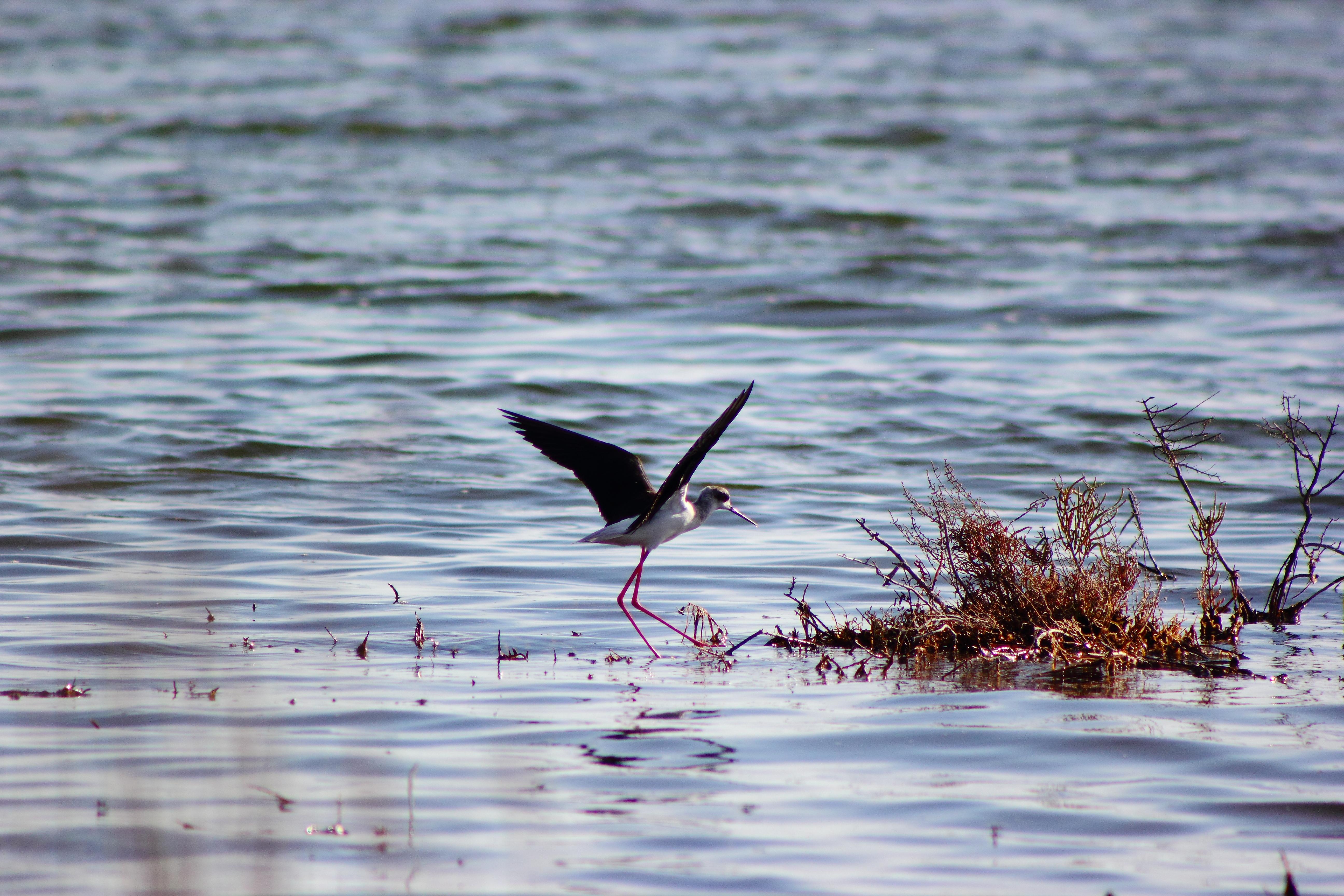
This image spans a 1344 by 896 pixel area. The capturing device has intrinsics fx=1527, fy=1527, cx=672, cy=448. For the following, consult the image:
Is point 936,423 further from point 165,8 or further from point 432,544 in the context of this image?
point 165,8

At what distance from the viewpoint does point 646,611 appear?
276 inches

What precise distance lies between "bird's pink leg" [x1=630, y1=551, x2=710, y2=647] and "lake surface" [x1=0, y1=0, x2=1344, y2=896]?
0.39 ft

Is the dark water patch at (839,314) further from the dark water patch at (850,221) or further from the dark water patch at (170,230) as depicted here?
the dark water patch at (170,230)

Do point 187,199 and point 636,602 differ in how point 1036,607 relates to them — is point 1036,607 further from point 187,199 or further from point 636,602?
point 187,199

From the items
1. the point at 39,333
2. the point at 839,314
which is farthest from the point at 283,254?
the point at 839,314

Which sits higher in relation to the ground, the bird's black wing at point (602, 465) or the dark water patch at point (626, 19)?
the dark water patch at point (626, 19)

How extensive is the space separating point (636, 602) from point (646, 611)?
500 mm

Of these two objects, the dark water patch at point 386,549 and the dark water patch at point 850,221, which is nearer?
the dark water patch at point 386,549

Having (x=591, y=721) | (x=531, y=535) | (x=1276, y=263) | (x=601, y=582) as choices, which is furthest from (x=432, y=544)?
(x=1276, y=263)

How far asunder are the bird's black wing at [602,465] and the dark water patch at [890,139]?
2223cm

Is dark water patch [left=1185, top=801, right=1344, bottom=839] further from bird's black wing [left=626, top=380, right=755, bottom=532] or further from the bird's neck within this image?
the bird's neck

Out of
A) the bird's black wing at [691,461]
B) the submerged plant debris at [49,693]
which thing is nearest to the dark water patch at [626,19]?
the bird's black wing at [691,461]

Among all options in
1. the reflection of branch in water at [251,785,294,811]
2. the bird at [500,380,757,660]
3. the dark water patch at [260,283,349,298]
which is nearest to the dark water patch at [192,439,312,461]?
the bird at [500,380,757,660]

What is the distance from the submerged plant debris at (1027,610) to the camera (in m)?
6.40
